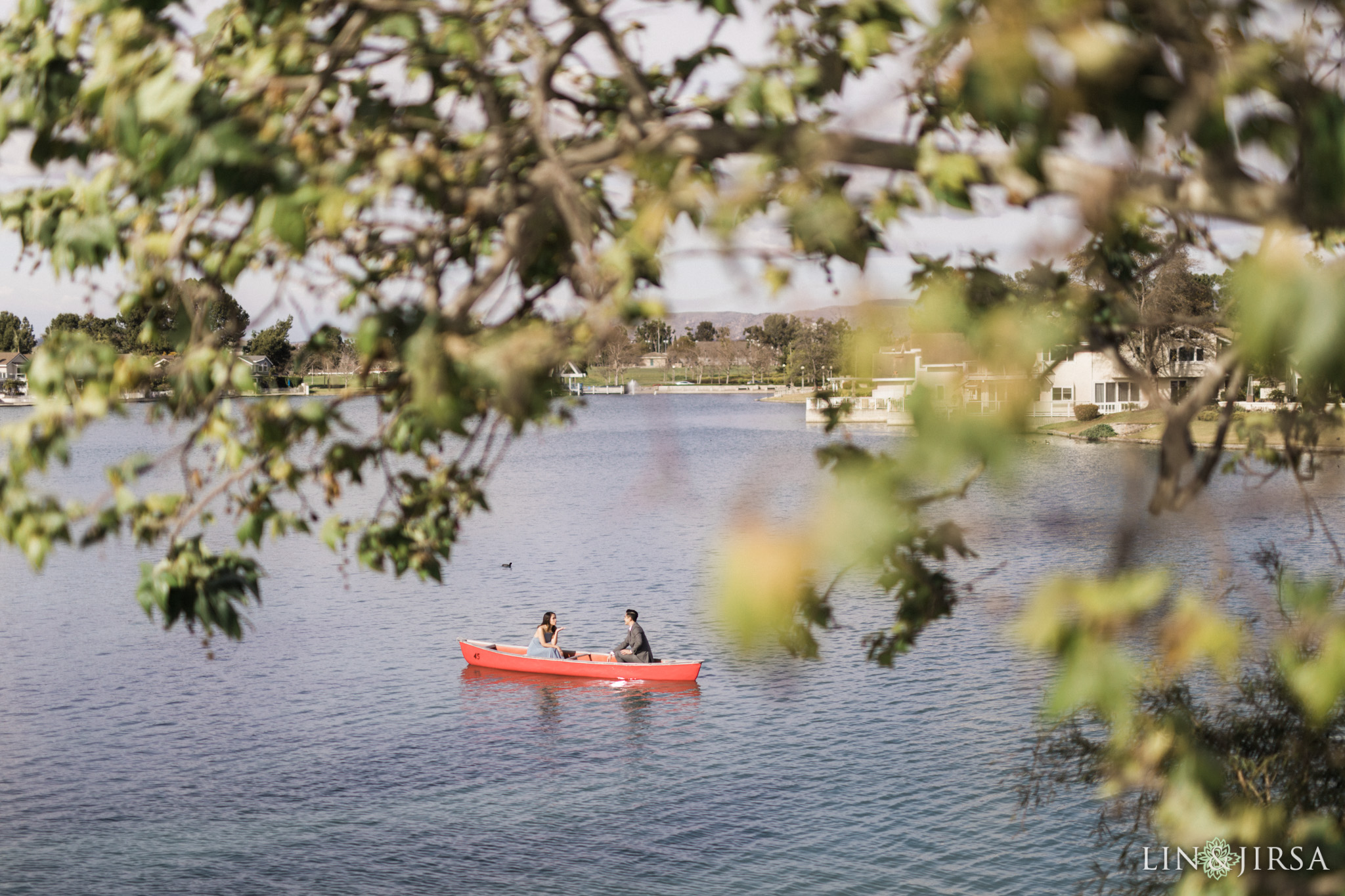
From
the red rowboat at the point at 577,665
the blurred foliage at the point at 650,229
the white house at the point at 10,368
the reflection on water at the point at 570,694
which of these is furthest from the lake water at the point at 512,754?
the white house at the point at 10,368

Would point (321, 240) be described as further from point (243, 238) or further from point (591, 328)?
point (591, 328)

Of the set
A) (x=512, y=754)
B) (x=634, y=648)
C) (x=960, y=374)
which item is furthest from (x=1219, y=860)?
(x=634, y=648)

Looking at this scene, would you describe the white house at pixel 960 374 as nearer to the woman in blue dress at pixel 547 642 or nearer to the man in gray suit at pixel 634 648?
the man in gray suit at pixel 634 648

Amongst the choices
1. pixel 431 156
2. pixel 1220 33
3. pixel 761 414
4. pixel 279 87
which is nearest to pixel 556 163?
pixel 431 156

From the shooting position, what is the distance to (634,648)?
3034cm

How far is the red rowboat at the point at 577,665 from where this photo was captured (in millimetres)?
30562

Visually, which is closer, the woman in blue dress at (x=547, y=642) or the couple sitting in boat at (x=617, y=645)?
the couple sitting in boat at (x=617, y=645)

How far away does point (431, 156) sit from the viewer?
4.64m

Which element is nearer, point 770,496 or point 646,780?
point 770,496

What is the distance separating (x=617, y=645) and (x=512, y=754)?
501 cm

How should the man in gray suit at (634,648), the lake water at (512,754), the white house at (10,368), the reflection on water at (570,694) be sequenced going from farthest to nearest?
the white house at (10,368), the man in gray suit at (634,648), the reflection on water at (570,694), the lake water at (512,754)

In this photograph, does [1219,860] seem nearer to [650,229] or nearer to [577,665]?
[650,229]

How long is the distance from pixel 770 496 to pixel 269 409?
300 cm

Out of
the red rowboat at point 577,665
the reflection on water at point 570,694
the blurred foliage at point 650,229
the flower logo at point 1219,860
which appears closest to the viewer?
the blurred foliage at point 650,229
